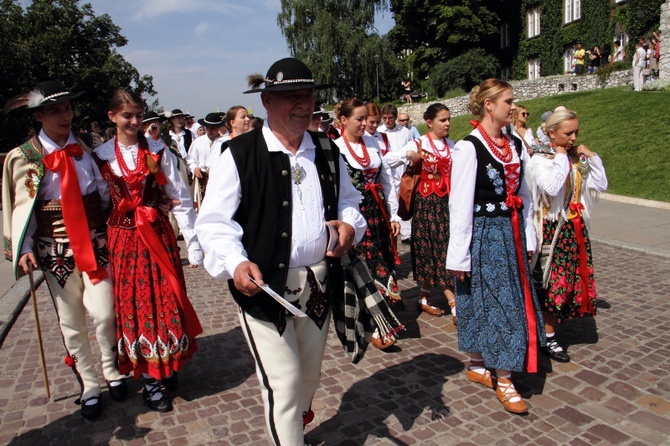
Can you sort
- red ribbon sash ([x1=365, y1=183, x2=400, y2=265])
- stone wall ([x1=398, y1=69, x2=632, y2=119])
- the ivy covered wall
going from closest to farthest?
red ribbon sash ([x1=365, y1=183, x2=400, y2=265]) < stone wall ([x1=398, y1=69, x2=632, y2=119]) < the ivy covered wall

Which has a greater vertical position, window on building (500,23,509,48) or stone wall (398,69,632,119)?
window on building (500,23,509,48)

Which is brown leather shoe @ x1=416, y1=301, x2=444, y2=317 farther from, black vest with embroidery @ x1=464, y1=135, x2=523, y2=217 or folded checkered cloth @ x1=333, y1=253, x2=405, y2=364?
folded checkered cloth @ x1=333, y1=253, x2=405, y2=364

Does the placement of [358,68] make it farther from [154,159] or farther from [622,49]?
[154,159]

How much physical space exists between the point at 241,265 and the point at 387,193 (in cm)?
321

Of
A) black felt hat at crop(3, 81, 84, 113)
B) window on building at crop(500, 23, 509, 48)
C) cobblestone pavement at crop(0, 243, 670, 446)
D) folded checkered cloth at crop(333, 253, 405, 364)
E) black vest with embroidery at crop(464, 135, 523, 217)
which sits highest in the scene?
window on building at crop(500, 23, 509, 48)

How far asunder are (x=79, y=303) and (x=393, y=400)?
234 cm

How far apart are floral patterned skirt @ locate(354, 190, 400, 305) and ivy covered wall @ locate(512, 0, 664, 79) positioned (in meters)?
27.3

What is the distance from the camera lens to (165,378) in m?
3.97

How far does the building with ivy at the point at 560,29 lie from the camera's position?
1064 inches

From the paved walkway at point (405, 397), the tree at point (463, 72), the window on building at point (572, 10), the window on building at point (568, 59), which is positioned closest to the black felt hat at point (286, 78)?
the paved walkway at point (405, 397)

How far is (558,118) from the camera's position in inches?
160

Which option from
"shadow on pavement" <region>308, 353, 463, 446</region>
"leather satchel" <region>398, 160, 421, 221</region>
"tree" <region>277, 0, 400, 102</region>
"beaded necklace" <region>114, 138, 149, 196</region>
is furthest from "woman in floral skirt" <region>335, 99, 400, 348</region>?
"tree" <region>277, 0, 400, 102</region>

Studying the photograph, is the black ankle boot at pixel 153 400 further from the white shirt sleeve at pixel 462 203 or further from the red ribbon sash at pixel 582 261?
the red ribbon sash at pixel 582 261

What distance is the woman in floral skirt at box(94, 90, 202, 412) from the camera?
370 centimetres
